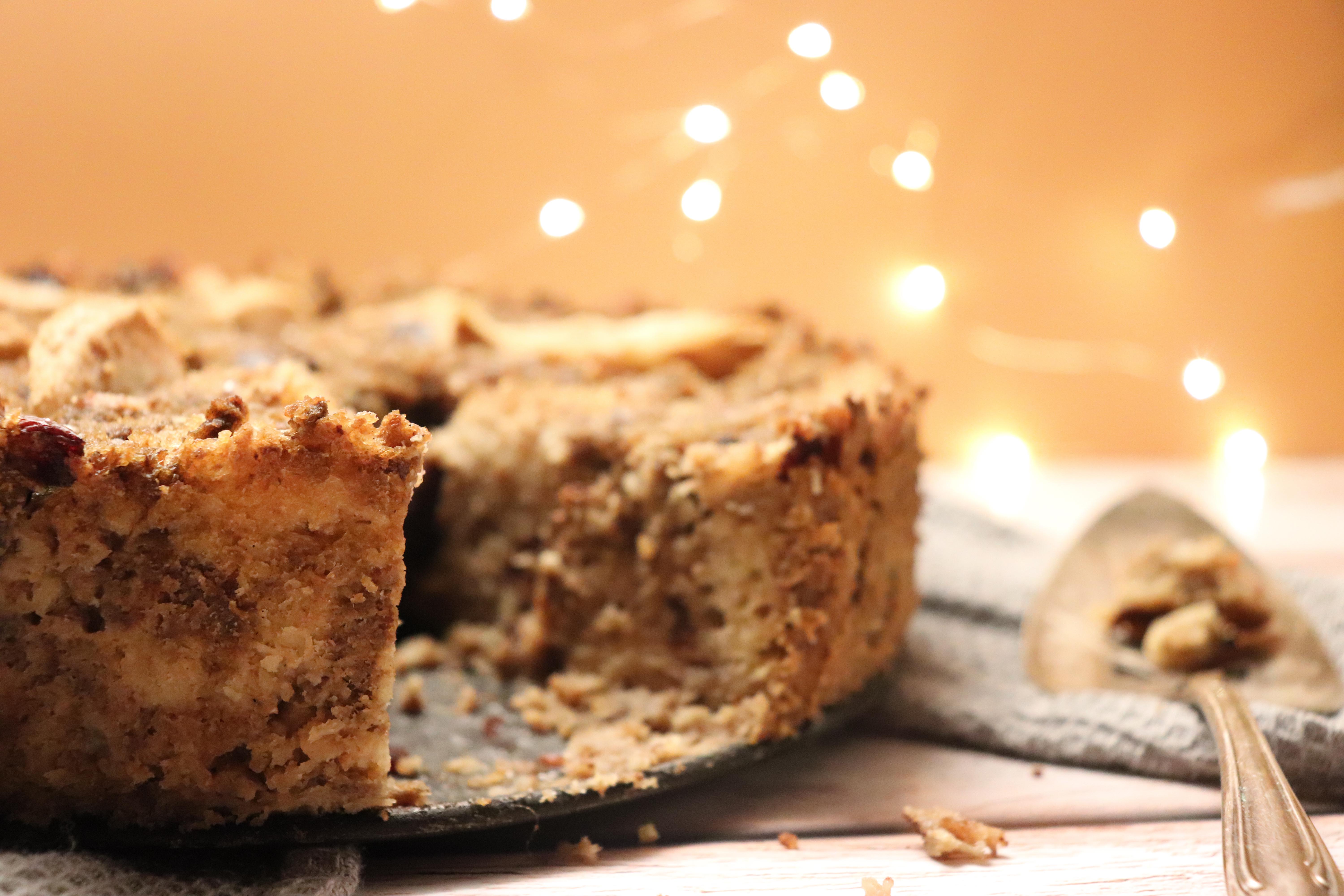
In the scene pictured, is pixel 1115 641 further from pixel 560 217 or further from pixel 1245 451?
pixel 1245 451

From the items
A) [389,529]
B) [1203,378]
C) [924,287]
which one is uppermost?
[924,287]

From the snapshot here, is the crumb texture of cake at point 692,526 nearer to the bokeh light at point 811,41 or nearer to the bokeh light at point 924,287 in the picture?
the bokeh light at point 924,287

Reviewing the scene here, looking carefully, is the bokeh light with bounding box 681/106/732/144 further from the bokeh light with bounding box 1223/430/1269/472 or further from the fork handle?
the fork handle

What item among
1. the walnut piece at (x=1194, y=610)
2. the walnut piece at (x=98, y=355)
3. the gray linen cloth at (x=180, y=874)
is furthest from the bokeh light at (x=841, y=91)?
the gray linen cloth at (x=180, y=874)

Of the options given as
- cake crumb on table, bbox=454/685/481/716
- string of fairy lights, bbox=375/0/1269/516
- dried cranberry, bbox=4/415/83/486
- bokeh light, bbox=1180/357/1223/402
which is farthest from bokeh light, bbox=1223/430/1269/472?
dried cranberry, bbox=4/415/83/486

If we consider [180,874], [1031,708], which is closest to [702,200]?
[1031,708]

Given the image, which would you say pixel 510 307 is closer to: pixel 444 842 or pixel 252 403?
pixel 252 403

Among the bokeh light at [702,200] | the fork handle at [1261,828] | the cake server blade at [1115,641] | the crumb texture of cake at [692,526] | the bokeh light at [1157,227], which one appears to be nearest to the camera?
the fork handle at [1261,828]
